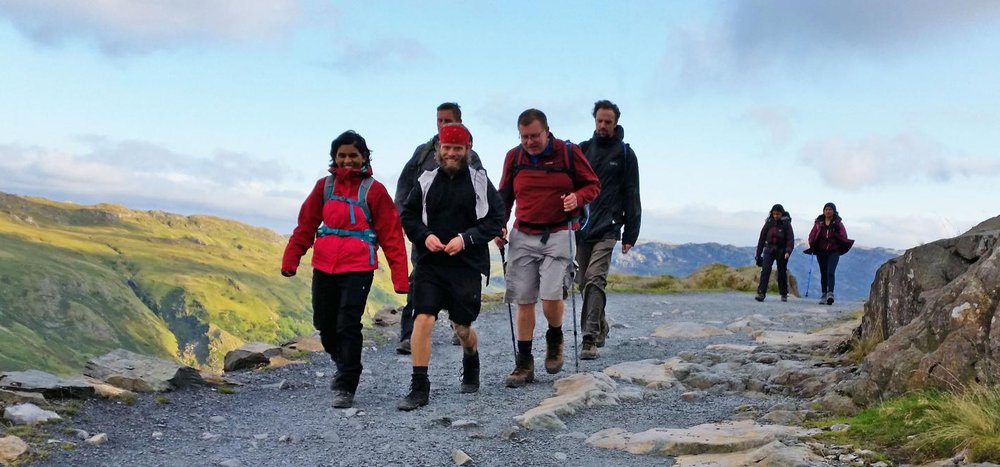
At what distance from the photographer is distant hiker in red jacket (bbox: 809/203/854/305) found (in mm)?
21016

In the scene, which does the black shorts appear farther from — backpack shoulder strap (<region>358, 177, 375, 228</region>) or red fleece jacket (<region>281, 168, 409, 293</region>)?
backpack shoulder strap (<region>358, 177, 375, 228</region>)

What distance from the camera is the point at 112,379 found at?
8.34 meters

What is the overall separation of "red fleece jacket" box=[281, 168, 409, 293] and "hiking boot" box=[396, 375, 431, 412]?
0.96 m

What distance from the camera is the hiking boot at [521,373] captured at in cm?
901

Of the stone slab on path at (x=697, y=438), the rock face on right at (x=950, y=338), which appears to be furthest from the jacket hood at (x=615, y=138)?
the stone slab on path at (x=697, y=438)

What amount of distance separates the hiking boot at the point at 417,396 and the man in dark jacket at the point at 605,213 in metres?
3.38

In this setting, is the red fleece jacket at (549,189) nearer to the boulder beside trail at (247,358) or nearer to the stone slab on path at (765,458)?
the stone slab on path at (765,458)

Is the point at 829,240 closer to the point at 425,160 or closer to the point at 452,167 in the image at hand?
the point at 425,160

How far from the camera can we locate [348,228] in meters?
8.04

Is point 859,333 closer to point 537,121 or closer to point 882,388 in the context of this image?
point 882,388

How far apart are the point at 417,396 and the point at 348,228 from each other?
6.22 ft

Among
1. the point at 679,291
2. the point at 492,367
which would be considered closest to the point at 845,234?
the point at 679,291

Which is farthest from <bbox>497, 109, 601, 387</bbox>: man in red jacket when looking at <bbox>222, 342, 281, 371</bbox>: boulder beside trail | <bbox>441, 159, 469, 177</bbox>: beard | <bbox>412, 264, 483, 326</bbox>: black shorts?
<bbox>222, 342, 281, 371</bbox>: boulder beside trail

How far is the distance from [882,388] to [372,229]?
202 inches
